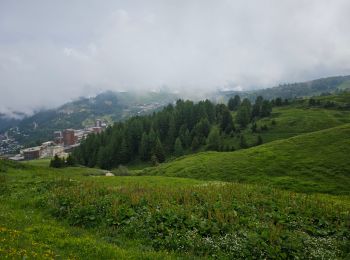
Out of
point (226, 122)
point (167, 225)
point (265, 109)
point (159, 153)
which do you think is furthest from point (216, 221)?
point (265, 109)

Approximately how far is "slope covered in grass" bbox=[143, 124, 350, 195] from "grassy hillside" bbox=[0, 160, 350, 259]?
23.1m

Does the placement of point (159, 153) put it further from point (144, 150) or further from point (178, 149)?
point (144, 150)

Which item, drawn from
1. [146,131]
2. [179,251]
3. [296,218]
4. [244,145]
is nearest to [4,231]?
[179,251]

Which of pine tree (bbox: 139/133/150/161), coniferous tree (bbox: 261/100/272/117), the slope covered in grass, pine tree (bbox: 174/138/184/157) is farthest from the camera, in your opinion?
coniferous tree (bbox: 261/100/272/117)

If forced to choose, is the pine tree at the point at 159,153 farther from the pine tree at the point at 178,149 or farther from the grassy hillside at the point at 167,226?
the grassy hillside at the point at 167,226

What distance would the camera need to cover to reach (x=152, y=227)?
697 inches

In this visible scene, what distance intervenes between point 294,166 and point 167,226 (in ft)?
140

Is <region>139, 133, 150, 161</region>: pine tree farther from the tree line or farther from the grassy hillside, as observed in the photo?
the grassy hillside

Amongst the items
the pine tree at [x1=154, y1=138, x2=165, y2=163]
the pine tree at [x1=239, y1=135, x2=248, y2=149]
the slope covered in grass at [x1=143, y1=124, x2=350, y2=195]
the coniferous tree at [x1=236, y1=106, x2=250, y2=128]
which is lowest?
the pine tree at [x1=154, y1=138, x2=165, y2=163]

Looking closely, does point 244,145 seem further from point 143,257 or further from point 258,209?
point 143,257

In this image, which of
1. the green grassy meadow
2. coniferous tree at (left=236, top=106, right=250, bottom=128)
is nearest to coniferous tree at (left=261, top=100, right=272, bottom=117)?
coniferous tree at (left=236, top=106, right=250, bottom=128)

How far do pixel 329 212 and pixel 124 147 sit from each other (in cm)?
12681

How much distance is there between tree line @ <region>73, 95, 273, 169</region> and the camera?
141 metres

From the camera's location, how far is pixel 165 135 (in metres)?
165
